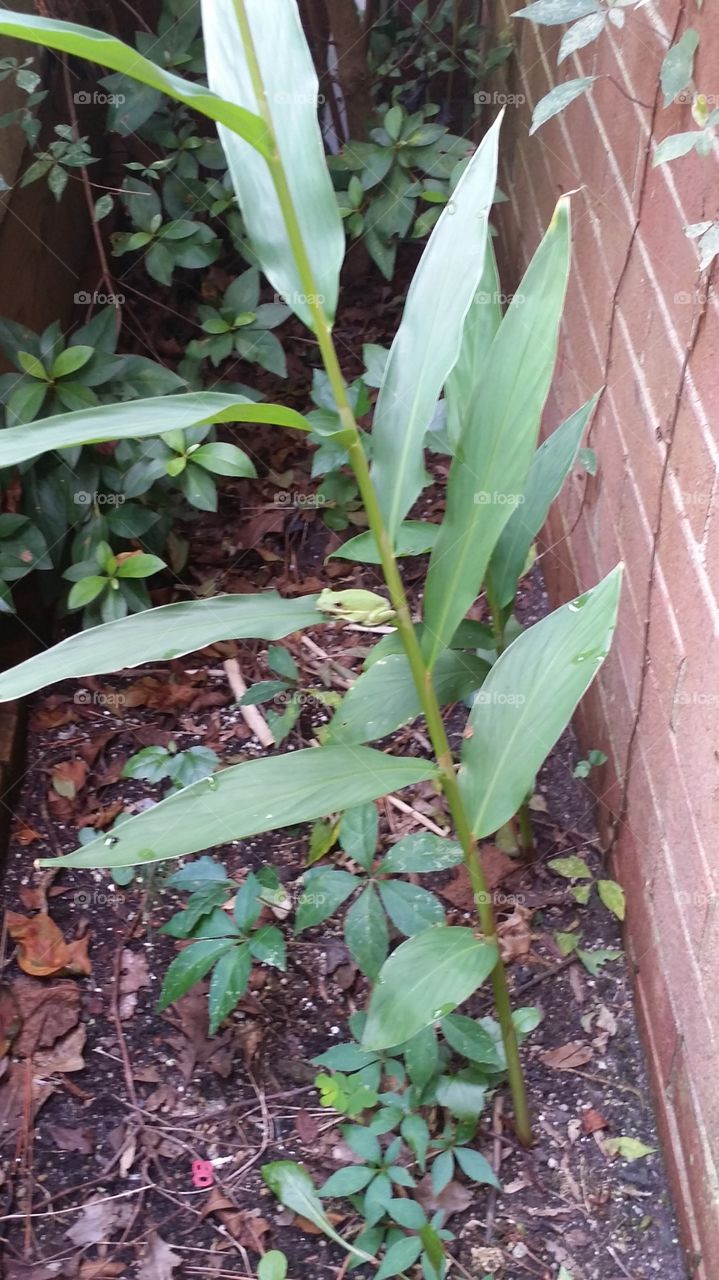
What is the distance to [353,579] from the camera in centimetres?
188

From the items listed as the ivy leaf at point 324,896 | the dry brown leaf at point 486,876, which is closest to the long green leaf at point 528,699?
the ivy leaf at point 324,896

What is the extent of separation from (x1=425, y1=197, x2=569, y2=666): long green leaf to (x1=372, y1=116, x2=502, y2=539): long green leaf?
5 cm

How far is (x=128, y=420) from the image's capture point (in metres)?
0.67

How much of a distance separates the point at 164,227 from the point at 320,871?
3.73ft

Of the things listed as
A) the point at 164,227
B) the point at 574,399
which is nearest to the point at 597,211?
the point at 574,399

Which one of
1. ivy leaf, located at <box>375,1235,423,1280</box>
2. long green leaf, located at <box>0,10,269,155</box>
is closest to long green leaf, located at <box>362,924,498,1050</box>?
ivy leaf, located at <box>375,1235,423,1280</box>

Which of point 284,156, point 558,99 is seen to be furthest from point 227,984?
point 558,99

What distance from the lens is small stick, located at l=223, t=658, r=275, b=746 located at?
1.64 meters

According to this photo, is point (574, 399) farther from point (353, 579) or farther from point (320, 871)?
point (320, 871)

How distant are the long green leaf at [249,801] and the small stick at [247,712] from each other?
751 millimetres

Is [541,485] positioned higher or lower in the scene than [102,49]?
lower

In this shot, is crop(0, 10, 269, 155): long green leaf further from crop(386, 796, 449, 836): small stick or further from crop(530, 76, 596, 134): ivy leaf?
crop(386, 796, 449, 836): small stick

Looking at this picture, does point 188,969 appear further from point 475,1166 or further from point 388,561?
point 388,561

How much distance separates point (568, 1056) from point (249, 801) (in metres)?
0.73
